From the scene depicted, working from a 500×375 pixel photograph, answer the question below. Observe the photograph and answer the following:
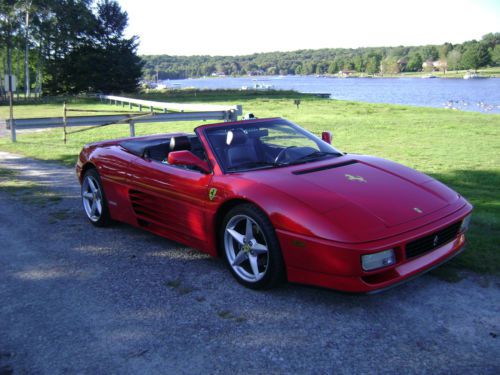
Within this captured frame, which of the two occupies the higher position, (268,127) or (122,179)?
(268,127)

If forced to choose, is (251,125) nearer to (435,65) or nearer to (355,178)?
(355,178)

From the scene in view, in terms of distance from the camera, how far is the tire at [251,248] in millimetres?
3684

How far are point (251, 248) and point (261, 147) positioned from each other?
44.8 inches

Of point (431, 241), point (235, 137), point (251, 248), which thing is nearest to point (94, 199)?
point (235, 137)

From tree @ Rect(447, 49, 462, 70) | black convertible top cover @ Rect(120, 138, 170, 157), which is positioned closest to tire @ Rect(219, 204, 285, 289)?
black convertible top cover @ Rect(120, 138, 170, 157)

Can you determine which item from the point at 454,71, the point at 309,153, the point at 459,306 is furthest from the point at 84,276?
the point at 454,71

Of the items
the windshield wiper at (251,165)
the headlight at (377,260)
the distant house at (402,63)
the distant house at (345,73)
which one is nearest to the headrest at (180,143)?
the windshield wiper at (251,165)

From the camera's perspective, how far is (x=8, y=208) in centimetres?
688

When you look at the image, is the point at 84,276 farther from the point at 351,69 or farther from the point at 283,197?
the point at 351,69

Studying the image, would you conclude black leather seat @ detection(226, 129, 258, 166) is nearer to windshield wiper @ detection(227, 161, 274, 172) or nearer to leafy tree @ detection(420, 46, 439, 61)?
windshield wiper @ detection(227, 161, 274, 172)

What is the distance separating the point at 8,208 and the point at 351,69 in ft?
525

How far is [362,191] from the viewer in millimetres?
3811

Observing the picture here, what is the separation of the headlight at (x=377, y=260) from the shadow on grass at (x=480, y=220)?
0.97 metres

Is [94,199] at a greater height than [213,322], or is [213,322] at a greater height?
[94,199]
